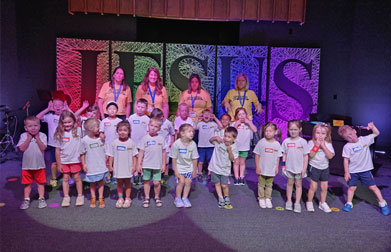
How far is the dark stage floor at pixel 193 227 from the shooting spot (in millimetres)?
3035

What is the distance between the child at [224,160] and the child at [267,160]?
0.34 meters

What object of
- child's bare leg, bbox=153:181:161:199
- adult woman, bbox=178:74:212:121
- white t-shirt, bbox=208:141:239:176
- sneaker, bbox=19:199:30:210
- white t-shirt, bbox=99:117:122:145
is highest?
adult woman, bbox=178:74:212:121

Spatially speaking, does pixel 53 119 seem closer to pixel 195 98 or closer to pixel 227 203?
pixel 195 98

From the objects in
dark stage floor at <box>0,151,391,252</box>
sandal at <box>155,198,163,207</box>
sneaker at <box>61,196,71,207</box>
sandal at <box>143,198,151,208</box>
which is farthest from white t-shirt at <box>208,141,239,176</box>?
sneaker at <box>61,196,71,207</box>

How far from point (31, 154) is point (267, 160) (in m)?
2.94

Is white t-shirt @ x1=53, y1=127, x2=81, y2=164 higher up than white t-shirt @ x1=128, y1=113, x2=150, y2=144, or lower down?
lower down

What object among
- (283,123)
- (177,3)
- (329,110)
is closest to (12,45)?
(177,3)

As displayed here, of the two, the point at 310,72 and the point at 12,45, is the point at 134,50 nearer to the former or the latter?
the point at 12,45

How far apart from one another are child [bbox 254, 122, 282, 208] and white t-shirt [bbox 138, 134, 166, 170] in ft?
4.16

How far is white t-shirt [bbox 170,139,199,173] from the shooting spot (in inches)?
157

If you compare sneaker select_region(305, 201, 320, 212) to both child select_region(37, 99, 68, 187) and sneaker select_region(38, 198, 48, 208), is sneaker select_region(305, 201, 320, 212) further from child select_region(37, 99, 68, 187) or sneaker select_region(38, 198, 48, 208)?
child select_region(37, 99, 68, 187)

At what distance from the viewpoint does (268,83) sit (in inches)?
297

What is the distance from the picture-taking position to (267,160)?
4.06 meters

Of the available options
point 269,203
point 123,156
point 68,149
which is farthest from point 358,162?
point 68,149
